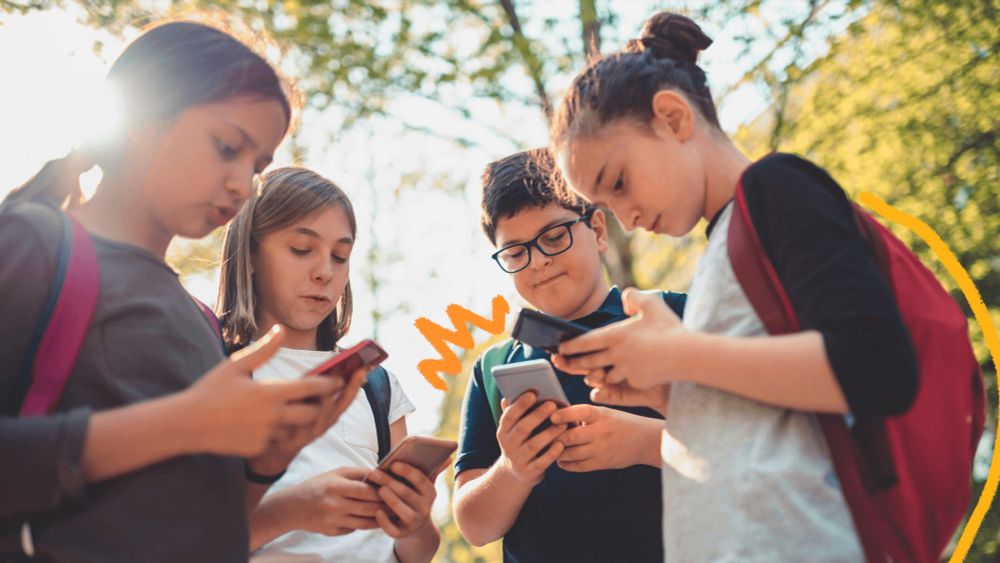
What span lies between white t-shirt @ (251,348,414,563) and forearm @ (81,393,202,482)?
120 cm

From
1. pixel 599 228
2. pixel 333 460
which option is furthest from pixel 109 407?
pixel 599 228

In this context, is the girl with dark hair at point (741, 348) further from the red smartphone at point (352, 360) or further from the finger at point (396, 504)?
the finger at point (396, 504)

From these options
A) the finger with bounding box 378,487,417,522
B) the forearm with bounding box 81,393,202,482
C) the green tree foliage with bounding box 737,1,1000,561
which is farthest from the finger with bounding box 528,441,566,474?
the green tree foliage with bounding box 737,1,1000,561

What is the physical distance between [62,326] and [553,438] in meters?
1.32

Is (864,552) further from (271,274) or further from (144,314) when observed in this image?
(271,274)

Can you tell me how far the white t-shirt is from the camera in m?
2.81

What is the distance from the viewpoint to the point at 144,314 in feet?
6.10

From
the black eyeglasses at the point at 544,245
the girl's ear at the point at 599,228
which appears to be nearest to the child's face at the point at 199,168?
the black eyeglasses at the point at 544,245

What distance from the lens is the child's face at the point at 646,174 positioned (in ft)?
7.16

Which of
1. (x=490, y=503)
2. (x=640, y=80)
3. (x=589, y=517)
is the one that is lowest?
(x=589, y=517)

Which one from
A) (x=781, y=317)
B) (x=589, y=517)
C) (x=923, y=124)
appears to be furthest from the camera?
(x=923, y=124)

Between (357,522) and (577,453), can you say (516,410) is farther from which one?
(357,522)

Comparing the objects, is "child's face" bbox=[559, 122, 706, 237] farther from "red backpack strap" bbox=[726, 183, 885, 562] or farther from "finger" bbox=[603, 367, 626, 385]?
"finger" bbox=[603, 367, 626, 385]

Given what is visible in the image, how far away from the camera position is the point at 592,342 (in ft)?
6.55
